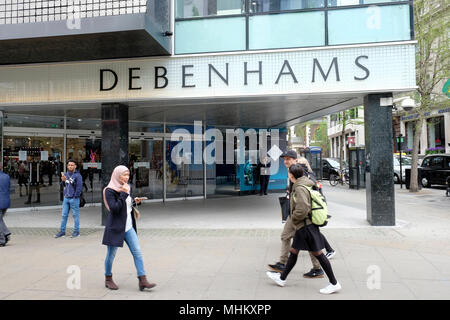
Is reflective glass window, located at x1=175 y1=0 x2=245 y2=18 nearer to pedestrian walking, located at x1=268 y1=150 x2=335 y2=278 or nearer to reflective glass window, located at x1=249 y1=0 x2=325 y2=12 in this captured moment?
reflective glass window, located at x1=249 y1=0 x2=325 y2=12

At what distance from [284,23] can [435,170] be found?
1374cm

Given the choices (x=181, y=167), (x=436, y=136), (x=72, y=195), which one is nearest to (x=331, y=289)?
(x=72, y=195)

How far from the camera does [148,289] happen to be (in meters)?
4.38

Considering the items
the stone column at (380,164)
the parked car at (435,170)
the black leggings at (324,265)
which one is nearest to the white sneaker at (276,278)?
the black leggings at (324,265)

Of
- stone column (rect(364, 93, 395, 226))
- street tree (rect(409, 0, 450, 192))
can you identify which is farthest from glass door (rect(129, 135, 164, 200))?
street tree (rect(409, 0, 450, 192))

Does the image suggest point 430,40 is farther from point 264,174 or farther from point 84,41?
point 84,41

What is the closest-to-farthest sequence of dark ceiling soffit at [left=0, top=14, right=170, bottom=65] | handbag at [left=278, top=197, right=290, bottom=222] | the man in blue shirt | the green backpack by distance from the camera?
the green backpack, handbag at [left=278, top=197, right=290, bottom=222], dark ceiling soffit at [left=0, top=14, right=170, bottom=65], the man in blue shirt

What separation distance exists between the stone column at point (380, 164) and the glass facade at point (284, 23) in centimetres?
154

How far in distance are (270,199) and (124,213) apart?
34.3 ft

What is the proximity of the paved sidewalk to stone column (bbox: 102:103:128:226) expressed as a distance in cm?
147

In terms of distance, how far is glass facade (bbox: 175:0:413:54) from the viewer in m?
7.93

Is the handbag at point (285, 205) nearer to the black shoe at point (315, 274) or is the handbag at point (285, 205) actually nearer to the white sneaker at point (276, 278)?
the black shoe at point (315, 274)
